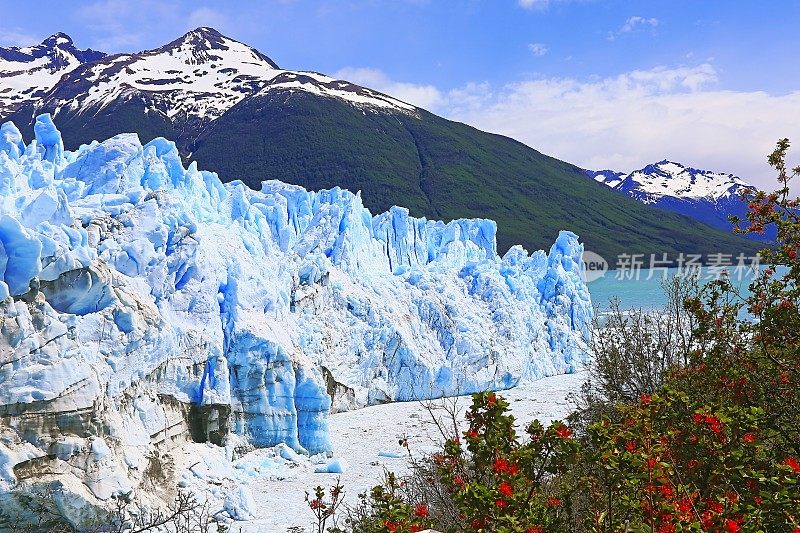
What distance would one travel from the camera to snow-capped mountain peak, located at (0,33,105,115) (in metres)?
154

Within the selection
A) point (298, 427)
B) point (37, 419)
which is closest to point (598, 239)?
point (298, 427)

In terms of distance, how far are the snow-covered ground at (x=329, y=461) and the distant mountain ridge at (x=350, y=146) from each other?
76.0 metres

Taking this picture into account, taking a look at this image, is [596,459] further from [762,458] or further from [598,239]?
[598,239]

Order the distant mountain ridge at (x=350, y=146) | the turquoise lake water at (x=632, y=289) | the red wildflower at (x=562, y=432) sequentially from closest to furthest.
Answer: the red wildflower at (x=562, y=432) → the turquoise lake water at (x=632, y=289) → the distant mountain ridge at (x=350, y=146)

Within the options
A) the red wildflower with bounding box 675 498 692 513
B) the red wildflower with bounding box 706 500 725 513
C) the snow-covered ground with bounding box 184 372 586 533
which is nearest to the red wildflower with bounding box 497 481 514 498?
the red wildflower with bounding box 675 498 692 513

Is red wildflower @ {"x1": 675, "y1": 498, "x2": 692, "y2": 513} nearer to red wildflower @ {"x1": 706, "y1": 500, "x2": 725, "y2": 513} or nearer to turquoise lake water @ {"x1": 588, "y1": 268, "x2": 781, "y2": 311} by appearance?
red wildflower @ {"x1": 706, "y1": 500, "x2": 725, "y2": 513}

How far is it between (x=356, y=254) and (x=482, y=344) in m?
7.14

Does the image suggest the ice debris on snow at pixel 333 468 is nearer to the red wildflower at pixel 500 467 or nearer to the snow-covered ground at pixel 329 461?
the snow-covered ground at pixel 329 461

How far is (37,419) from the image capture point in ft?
38.5

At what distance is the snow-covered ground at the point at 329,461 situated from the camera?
13969 millimetres

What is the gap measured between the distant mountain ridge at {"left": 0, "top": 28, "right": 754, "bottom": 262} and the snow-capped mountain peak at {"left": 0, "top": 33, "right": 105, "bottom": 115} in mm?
3180

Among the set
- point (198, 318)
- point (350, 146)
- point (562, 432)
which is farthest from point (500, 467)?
point (350, 146)

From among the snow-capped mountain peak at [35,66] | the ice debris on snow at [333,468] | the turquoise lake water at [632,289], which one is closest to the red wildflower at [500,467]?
the ice debris on snow at [333,468]

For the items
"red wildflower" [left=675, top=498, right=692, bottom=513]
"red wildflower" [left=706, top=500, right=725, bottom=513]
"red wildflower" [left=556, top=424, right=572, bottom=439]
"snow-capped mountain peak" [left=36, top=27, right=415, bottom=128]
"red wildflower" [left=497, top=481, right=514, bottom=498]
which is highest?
"snow-capped mountain peak" [left=36, top=27, right=415, bottom=128]
